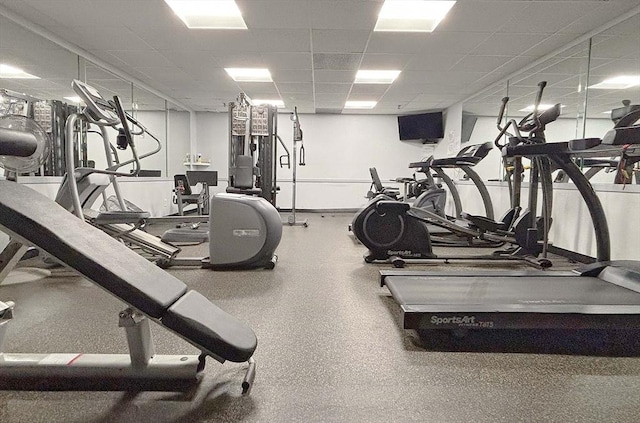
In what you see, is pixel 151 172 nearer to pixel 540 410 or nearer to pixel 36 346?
pixel 36 346

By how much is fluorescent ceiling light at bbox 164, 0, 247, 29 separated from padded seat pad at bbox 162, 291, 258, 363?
11.9 ft

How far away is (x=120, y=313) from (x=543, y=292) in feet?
7.37

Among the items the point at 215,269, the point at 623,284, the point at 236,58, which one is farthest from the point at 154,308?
the point at 236,58

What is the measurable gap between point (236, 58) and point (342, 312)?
454 cm

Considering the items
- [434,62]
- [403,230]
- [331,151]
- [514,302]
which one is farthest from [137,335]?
[331,151]

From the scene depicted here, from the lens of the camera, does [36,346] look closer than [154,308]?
No

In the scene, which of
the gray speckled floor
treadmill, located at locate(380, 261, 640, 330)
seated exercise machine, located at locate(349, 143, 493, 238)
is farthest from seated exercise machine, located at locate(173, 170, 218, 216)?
treadmill, located at locate(380, 261, 640, 330)

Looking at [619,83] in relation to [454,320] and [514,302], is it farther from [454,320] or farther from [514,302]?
[454,320]

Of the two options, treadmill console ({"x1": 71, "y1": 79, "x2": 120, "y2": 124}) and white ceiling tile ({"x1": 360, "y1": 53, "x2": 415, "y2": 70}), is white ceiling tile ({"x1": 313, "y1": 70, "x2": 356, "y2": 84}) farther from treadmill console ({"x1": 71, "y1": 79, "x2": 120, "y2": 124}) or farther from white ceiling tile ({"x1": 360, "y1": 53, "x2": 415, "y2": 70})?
treadmill console ({"x1": 71, "y1": 79, "x2": 120, "y2": 124})

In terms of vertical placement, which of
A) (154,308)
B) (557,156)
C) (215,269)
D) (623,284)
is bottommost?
(215,269)

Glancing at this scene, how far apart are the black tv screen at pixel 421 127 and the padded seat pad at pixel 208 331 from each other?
8.94 m

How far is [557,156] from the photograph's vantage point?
2758 millimetres

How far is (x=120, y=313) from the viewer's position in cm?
123

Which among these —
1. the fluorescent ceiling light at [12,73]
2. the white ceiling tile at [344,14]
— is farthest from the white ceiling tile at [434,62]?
the fluorescent ceiling light at [12,73]
